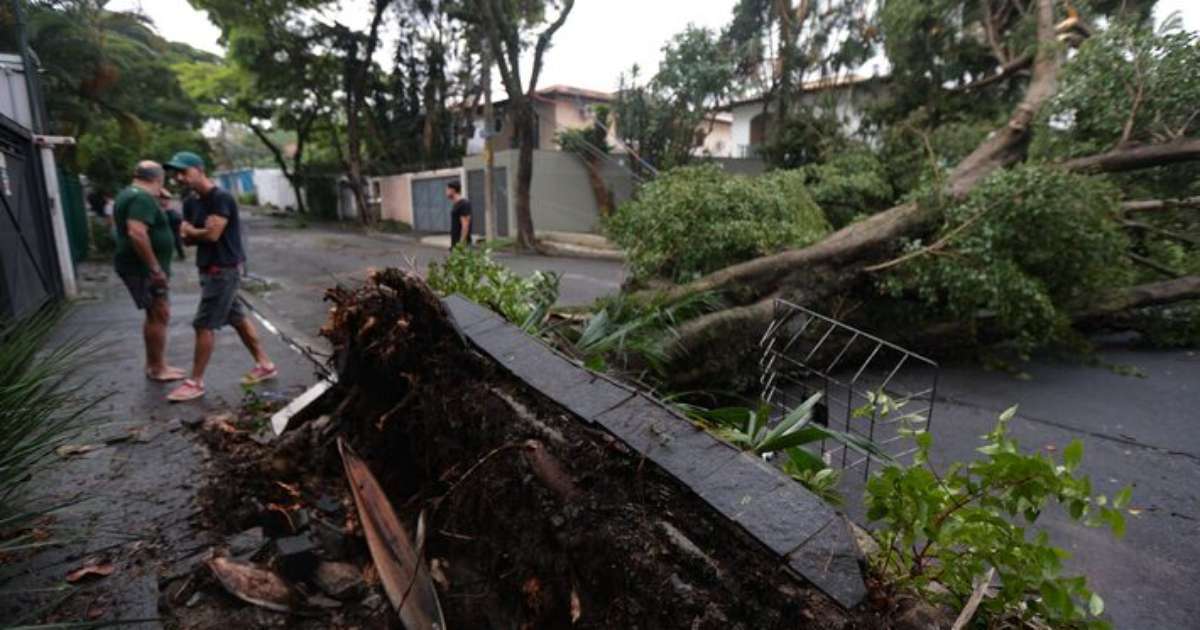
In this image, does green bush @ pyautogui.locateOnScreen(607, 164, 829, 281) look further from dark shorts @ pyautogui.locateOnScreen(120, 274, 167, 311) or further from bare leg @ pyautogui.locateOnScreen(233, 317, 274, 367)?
dark shorts @ pyautogui.locateOnScreen(120, 274, 167, 311)

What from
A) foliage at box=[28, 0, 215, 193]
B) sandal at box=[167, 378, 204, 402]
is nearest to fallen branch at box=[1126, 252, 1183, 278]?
sandal at box=[167, 378, 204, 402]

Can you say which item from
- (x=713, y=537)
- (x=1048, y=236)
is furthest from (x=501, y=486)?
(x=1048, y=236)

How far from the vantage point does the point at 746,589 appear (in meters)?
1.40

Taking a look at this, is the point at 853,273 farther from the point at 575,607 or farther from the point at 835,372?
the point at 575,607

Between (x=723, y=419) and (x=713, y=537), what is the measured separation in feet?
3.18

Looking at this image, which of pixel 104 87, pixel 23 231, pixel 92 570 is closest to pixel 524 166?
pixel 104 87

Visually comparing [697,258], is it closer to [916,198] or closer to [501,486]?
[916,198]

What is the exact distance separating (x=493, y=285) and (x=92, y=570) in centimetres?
227

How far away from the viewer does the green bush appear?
5746mm

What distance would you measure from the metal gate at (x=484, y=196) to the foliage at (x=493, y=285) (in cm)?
1347

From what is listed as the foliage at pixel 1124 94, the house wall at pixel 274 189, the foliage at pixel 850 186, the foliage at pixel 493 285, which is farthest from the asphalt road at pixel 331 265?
the house wall at pixel 274 189

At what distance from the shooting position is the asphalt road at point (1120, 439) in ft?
8.56

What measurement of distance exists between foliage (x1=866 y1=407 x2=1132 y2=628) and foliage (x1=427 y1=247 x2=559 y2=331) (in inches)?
90.7

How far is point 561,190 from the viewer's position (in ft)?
60.5
